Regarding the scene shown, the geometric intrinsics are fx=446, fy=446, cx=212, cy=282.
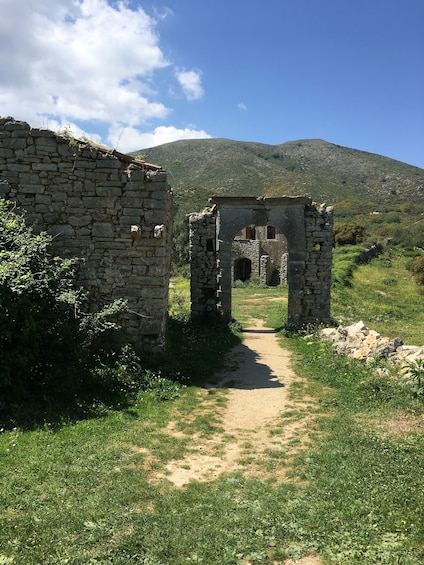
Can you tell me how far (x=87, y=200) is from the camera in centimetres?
827

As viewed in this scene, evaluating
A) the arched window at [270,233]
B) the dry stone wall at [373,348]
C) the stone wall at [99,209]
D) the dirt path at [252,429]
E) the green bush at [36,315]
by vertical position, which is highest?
the arched window at [270,233]

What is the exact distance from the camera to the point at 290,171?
8312cm

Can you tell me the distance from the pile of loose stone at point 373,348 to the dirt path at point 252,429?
139 cm

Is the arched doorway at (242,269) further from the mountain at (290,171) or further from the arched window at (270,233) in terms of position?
the mountain at (290,171)

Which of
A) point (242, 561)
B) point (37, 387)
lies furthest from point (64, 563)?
point (37, 387)

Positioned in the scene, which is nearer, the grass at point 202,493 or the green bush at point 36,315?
the grass at point 202,493

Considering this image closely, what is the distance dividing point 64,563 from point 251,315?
15104 mm

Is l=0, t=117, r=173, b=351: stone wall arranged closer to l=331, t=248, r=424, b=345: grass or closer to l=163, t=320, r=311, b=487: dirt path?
l=163, t=320, r=311, b=487: dirt path

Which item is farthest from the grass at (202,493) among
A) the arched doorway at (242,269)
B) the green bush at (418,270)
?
the arched doorway at (242,269)

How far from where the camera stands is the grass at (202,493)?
3.65 m

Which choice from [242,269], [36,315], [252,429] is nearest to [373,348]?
[252,429]

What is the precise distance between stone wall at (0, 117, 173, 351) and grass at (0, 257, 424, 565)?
2.11 m

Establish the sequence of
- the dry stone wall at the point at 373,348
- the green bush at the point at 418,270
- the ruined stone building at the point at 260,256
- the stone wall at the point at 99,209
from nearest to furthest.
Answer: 1. the stone wall at the point at 99,209
2. the dry stone wall at the point at 373,348
3. the green bush at the point at 418,270
4. the ruined stone building at the point at 260,256

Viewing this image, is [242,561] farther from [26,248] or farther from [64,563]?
[26,248]
